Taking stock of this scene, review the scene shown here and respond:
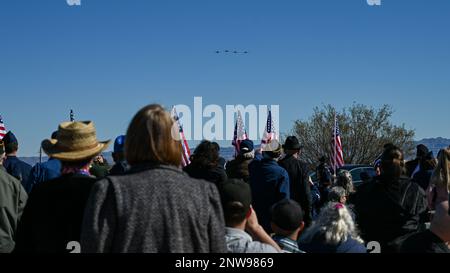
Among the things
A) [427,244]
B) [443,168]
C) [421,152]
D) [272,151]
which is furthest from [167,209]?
[421,152]

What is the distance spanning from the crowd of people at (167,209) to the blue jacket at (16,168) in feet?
7.56

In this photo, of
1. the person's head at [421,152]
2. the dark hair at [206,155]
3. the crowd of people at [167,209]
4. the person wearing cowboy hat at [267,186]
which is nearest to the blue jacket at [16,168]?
the dark hair at [206,155]

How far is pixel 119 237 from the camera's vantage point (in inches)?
130

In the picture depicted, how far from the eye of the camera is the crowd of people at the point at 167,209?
3.32 m

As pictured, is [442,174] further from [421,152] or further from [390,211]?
[421,152]

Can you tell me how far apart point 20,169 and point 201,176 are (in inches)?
90.4

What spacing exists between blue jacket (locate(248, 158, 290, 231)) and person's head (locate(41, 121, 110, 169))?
3885mm

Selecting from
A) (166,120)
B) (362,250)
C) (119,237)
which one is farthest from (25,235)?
(362,250)

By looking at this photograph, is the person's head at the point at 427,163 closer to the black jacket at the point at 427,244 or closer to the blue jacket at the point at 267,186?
Answer: the blue jacket at the point at 267,186

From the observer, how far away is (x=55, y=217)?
13.0ft

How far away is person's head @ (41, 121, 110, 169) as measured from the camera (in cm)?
411

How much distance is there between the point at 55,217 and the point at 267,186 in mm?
4223

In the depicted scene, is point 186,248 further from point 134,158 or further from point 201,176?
point 201,176
